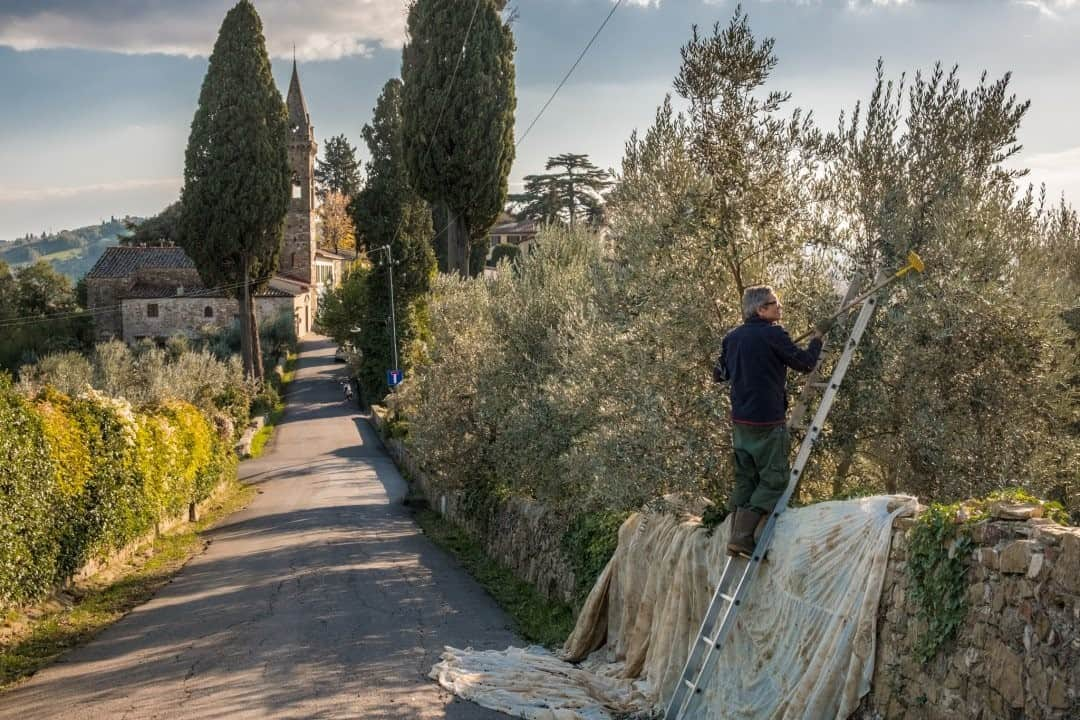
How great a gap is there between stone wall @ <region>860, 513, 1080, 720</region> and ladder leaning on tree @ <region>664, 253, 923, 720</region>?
4.17 feet

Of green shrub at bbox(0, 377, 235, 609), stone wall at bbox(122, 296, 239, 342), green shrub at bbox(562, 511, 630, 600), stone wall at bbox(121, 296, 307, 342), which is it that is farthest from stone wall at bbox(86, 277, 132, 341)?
green shrub at bbox(562, 511, 630, 600)

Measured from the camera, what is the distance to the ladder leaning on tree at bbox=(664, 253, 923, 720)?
25.3ft

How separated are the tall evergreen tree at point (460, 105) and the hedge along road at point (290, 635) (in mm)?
13400

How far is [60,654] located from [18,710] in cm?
291

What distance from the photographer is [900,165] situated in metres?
9.82

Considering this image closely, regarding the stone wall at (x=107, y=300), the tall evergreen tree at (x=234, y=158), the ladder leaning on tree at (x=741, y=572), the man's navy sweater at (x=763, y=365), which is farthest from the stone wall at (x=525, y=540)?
the stone wall at (x=107, y=300)

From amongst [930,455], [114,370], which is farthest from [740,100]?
[114,370]

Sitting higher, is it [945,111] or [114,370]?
[945,111]

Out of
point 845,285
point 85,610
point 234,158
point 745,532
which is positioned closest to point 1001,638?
point 745,532

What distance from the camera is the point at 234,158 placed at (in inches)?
1823

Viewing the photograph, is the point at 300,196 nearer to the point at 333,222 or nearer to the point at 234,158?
the point at 333,222

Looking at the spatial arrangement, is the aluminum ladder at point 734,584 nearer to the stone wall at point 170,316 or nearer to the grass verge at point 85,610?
the grass verge at point 85,610

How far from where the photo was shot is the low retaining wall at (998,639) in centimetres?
520

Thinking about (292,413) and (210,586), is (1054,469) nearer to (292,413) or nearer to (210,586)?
(210,586)
